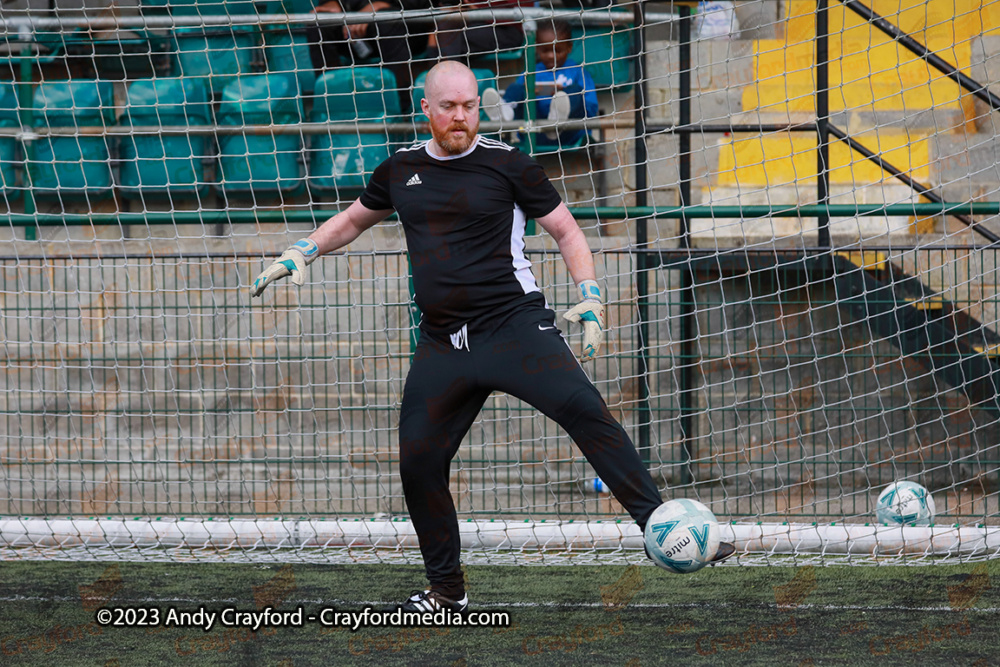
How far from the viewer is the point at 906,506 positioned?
17.0 feet

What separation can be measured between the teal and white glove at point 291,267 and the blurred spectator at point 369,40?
2.49 meters

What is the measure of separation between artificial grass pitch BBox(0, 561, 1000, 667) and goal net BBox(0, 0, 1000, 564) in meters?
0.36

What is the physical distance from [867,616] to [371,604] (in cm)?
190

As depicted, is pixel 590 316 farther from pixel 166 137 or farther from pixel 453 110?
pixel 166 137

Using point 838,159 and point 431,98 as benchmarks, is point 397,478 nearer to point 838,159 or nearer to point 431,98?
point 431,98

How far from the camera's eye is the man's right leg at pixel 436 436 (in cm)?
378

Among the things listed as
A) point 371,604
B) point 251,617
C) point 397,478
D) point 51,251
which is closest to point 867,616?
point 371,604

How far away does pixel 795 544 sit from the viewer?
16.6ft

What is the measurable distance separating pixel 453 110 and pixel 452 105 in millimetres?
18

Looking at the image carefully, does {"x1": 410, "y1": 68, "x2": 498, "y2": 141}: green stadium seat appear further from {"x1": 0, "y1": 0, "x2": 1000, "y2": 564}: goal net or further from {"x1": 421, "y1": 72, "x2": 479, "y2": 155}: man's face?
{"x1": 421, "y1": 72, "x2": 479, "y2": 155}: man's face

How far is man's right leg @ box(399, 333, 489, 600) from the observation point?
12.4 feet

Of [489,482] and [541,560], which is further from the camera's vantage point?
[489,482]

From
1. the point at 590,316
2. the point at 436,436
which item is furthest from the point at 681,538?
the point at 436,436

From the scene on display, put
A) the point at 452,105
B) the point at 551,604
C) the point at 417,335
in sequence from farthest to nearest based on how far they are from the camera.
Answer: the point at 417,335, the point at 551,604, the point at 452,105
